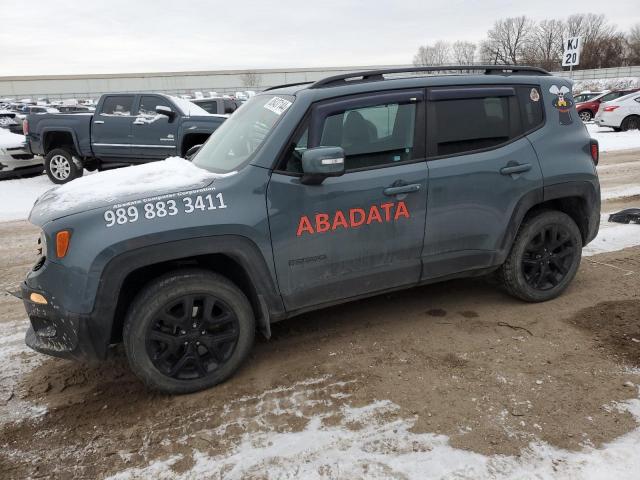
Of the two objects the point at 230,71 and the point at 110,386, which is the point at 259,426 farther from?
the point at 230,71

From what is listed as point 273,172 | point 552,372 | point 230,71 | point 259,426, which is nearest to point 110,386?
point 259,426

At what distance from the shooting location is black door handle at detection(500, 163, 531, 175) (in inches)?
146

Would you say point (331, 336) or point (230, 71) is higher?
point (230, 71)

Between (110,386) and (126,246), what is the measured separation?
109 centimetres

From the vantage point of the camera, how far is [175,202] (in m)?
2.93

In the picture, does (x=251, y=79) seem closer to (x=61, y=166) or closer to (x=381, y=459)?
(x=61, y=166)

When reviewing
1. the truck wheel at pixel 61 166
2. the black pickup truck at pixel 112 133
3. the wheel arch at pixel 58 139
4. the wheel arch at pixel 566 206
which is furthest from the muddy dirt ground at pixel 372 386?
the wheel arch at pixel 58 139

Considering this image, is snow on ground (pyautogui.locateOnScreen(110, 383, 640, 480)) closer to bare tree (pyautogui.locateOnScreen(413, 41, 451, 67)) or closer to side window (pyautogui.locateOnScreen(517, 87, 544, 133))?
side window (pyautogui.locateOnScreen(517, 87, 544, 133))

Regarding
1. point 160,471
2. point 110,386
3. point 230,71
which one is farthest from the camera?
point 230,71

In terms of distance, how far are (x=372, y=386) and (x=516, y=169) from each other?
1.97 meters

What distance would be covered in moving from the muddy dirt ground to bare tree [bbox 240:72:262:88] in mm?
80485

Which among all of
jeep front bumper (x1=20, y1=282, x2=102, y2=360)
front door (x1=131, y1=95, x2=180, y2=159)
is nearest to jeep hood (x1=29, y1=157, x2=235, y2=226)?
jeep front bumper (x1=20, y1=282, x2=102, y2=360)

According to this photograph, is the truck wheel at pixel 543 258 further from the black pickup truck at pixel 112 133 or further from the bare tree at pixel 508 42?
the bare tree at pixel 508 42

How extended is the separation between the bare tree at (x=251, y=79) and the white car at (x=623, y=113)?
6766 centimetres
